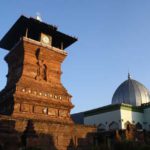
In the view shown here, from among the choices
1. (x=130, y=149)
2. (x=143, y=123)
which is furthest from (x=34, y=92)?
(x=143, y=123)

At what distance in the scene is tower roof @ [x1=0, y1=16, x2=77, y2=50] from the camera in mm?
29344

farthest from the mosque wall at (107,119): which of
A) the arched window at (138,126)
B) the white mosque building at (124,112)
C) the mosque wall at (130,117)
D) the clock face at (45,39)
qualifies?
the clock face at (45,39)

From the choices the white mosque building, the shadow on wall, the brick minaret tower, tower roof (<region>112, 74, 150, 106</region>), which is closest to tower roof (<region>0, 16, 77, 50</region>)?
the brick minaret tower

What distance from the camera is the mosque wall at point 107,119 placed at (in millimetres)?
37375

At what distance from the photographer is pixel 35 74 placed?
94.1ft

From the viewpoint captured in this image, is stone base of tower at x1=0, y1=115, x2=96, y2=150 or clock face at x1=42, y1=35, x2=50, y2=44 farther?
clock face at x1=42, y1=35, x2=50, y2=44

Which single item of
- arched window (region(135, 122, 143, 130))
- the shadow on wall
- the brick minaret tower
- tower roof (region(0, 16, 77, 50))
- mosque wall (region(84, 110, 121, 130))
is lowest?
the shadow on wall

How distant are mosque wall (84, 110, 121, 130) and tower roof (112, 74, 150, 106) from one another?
5.51m

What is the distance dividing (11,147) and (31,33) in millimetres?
14887

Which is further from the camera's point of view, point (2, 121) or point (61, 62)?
point (61, 62)

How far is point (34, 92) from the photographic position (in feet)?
88.8

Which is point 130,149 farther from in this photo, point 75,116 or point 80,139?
point 75,116

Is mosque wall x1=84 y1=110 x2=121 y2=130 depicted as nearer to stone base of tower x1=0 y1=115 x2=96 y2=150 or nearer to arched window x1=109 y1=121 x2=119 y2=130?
arched window x1=109 y1=121 x2=119 y2=130

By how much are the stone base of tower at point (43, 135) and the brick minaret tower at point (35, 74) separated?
143 centimetres
